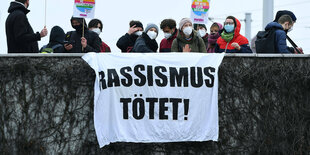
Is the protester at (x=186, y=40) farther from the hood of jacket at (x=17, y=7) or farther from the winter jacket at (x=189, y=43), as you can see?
the hood of jacket at (x=17, y=7)

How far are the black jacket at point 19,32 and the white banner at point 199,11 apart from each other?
131 inches

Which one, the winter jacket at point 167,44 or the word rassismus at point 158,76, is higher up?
the winter jacket at point 167,44

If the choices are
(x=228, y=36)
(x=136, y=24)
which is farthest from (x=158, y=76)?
(x=136, y=24)

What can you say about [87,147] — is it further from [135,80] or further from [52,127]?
[135,80]

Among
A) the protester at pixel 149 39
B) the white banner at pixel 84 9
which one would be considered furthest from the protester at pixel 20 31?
the protester at pixel 149 39

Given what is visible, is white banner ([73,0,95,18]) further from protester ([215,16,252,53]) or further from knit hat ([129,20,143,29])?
protester ([215,16,252,53])

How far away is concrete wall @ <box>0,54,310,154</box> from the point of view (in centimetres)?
925

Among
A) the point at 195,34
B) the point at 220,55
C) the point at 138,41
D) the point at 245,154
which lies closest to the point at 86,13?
the point at 138,41

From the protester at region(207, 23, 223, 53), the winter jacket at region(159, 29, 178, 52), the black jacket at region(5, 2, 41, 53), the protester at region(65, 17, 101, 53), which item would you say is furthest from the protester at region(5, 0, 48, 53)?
the protester at region(207, 23, 223, 53)

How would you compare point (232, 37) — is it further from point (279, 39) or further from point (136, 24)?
point (136, 24)

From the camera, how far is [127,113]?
9.10m

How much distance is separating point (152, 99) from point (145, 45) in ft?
4.19

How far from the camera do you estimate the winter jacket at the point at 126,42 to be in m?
11.0

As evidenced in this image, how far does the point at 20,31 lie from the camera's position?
9.90 metres
